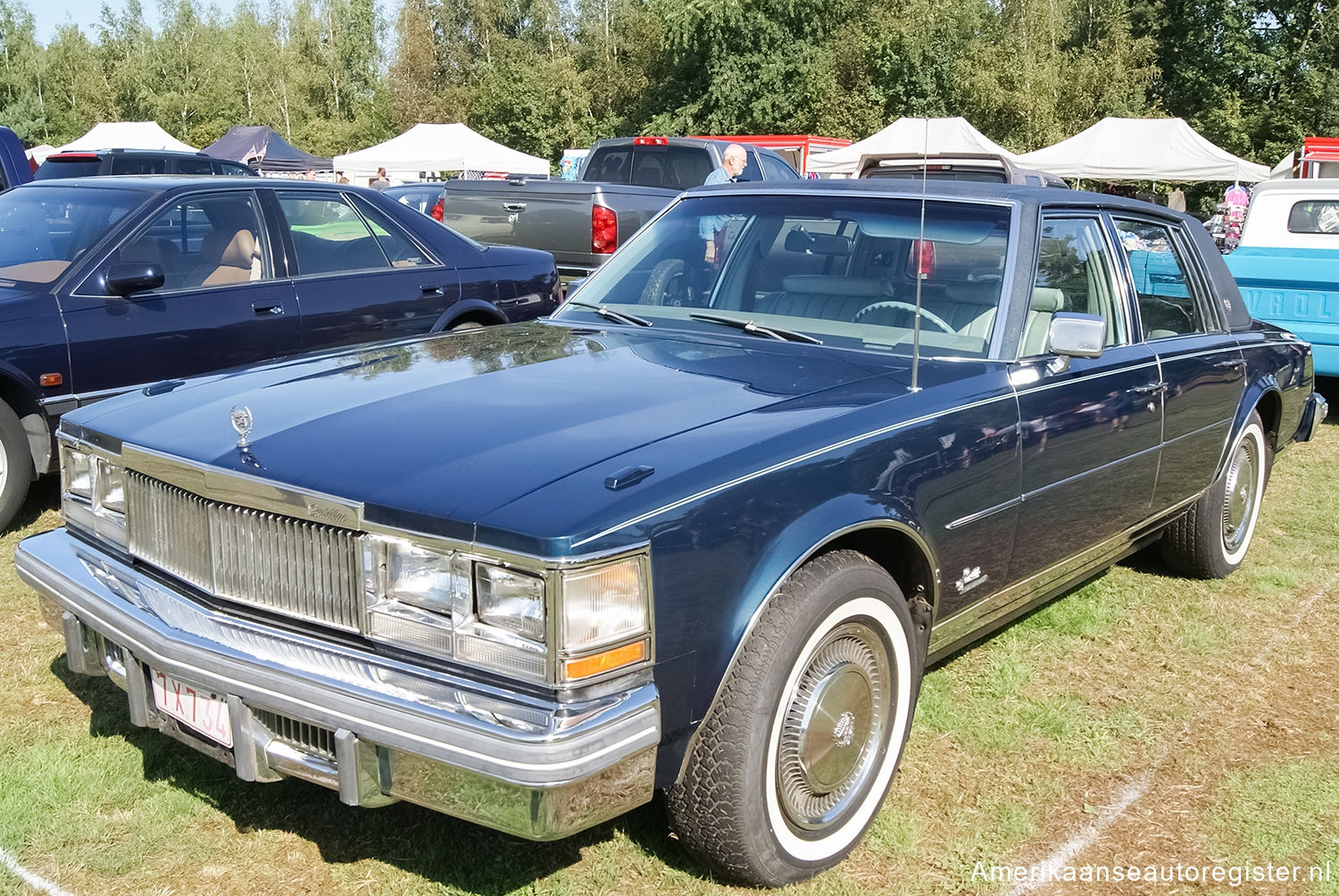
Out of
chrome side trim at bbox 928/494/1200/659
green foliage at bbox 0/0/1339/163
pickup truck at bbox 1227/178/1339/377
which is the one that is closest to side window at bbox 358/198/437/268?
chrome side trim at bbox 928/494/1200/659

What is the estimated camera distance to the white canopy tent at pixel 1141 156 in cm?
2602

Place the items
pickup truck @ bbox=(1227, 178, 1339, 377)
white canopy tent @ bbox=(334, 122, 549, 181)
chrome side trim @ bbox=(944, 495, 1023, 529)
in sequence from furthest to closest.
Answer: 1. white canopy tent @ bbox=(334, 122, 549, 181)
2. pickup truck @ bbox=(1227, 178, 1339, 377)
3. chrome side trim @ bbox=(944, 495, 1023, 529)

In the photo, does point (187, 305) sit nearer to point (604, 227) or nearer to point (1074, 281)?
point (1074, 281)

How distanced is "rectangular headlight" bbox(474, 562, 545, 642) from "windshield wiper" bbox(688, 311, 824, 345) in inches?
64.7

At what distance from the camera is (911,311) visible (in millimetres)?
3705

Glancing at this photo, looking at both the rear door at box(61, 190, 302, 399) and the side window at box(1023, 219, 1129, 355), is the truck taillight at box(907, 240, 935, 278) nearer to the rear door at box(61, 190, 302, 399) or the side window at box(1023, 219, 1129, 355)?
the side window at box(1023, 219, 1129, 355)

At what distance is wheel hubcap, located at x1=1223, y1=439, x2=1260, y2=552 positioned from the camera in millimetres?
5168

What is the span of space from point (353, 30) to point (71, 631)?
79.7 m

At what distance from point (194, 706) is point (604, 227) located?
7528 mm

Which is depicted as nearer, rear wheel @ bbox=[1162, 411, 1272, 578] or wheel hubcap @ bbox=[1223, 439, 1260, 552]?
rear wheel @ bbox=[1162, 411, 1272, 578]

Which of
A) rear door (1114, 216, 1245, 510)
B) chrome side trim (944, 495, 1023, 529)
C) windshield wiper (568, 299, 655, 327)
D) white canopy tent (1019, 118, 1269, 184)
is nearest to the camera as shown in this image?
chrome side trim (944, 495, 1023, 529)

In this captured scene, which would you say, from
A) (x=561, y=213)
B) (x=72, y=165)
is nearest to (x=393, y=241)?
(x=561, y=213)

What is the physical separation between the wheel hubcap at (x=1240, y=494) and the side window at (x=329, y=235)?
4.38m

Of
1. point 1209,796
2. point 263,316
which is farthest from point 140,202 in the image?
point 1209,796
